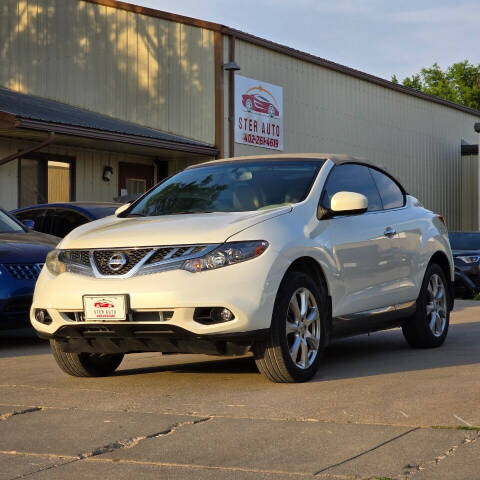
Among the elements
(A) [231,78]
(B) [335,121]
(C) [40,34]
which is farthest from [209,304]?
(B) [335,121]

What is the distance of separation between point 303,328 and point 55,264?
1.75 meters

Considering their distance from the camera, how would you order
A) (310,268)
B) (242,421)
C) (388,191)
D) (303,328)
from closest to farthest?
(242,421)
(303,328)
(310,268)
(388,191)

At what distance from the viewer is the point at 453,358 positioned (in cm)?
781

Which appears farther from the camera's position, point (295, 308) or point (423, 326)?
point (423, 326)

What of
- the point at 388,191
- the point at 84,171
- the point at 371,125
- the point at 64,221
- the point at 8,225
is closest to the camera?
the point at 388,191

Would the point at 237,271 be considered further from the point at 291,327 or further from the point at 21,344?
the point at 21,344

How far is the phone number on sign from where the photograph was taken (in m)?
23.4

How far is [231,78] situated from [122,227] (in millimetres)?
16618

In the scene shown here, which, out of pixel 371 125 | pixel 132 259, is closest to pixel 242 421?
pixel 132 259

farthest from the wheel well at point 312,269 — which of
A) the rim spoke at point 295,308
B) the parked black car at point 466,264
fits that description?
the parked black car at point 466,264

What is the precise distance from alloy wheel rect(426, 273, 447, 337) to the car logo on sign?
3192mm

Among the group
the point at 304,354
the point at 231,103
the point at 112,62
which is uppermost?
the point at 112,62

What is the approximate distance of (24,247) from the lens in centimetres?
936

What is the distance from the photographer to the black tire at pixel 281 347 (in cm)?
630
